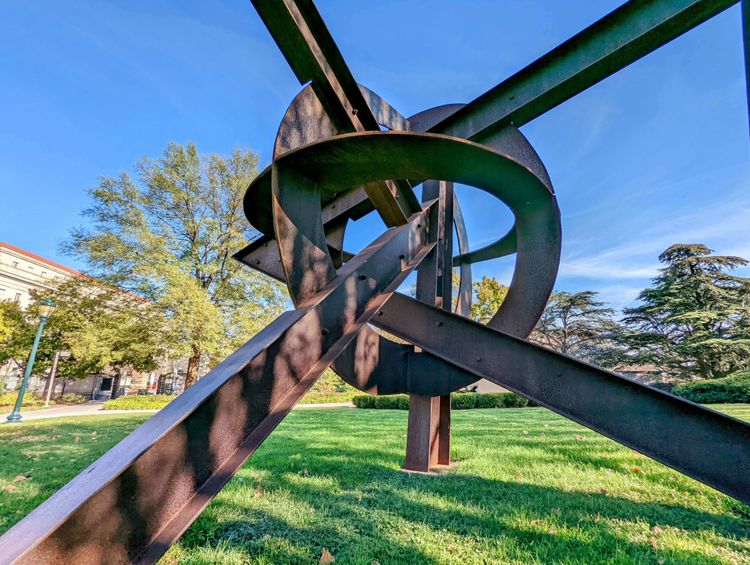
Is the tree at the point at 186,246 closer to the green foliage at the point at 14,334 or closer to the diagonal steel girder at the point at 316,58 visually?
the green foliage at the point at 14,334

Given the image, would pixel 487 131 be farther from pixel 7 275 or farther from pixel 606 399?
pixel 7 275

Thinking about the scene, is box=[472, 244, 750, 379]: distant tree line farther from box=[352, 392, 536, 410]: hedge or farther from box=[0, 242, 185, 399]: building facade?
box=[0, 242, 185, 399]: building facade

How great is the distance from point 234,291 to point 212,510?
17881mm

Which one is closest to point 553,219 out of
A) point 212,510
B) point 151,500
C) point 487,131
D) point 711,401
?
point 487,131

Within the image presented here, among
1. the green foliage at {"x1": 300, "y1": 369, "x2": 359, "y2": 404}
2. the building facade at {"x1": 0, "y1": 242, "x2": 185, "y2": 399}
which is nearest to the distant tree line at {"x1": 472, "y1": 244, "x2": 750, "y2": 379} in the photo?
the green foliage at {"x1": 300, "y1": 369, "x2": 359, "y2": 404}

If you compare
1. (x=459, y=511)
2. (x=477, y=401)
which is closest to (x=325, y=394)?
(x=477, y=401)

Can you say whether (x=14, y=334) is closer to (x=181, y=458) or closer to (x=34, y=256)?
(x=34, y=256)

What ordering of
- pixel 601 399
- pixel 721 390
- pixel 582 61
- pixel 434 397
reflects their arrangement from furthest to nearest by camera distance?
pixel 721 390
pixel 434 397
pixel 582 61
pixel 601 399

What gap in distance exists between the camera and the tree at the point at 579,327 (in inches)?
1300

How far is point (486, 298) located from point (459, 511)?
24.3 m

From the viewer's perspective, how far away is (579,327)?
34.6m

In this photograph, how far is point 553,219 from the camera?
121 inches

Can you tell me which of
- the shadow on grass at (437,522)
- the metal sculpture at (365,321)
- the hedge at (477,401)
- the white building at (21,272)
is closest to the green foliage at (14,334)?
the white building at (21,272)

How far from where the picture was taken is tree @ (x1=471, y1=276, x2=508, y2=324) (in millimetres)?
25297
